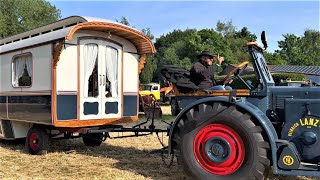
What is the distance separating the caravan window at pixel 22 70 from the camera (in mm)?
8688

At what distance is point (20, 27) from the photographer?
1609 inches

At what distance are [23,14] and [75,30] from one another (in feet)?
125

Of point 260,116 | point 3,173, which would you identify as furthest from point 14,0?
point 260,116

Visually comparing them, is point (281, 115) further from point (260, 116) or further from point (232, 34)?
point (232, 34)

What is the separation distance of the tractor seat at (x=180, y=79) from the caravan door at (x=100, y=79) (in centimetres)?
234

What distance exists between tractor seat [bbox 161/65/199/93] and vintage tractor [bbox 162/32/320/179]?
262 millimetres

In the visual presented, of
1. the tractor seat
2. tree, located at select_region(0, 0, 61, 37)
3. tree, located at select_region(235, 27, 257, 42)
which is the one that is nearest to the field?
the tractor seat

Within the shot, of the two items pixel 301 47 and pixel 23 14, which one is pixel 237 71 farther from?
pixel 301 47

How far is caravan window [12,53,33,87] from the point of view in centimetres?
869

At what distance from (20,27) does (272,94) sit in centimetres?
3956

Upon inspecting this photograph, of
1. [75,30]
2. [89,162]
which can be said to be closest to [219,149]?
[89,162]

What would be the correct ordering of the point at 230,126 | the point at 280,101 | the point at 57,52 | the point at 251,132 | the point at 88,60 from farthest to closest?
the point at 88,60, the point at 57,52, the point at 280,101, the point at 230,126, the point at 251,132

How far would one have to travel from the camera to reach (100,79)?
8453 millimetres

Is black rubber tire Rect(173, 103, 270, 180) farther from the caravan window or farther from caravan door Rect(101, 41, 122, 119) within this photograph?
the caravan window
